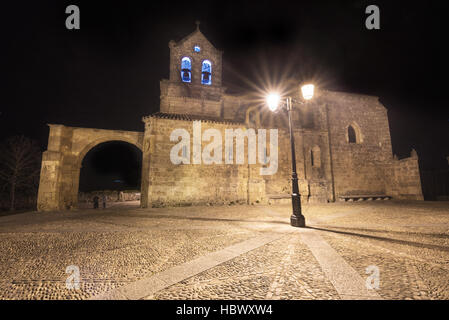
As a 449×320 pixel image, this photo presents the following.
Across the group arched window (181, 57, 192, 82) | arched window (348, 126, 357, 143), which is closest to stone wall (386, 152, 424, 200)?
arched window (348, 126, 357, 143)

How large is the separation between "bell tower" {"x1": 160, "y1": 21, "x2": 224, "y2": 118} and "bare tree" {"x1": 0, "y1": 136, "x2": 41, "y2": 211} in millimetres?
17224

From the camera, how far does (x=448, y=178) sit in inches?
577

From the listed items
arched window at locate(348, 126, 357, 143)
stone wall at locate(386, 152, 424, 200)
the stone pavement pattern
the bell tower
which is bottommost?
the stone pavement pattern

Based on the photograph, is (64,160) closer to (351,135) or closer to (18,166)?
(18,166)

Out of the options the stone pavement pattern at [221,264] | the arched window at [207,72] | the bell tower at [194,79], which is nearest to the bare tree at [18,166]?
the bell tower at [194,79]

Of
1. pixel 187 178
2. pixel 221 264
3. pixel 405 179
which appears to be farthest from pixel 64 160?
pixel 405 179

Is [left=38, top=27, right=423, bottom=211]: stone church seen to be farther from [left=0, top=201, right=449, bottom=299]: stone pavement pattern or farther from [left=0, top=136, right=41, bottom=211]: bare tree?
[left=0, top=136, right=41, bottom=211]: bare tree

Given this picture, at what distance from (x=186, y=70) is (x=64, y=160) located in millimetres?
10989

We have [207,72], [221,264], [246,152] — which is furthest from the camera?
[207,72]

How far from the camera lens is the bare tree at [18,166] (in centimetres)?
1842

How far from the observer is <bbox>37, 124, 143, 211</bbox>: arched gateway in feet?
35.8

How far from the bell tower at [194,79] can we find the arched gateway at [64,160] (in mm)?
4421

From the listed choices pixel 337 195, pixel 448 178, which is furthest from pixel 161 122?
pixel 448 178

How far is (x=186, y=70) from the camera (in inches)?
587
